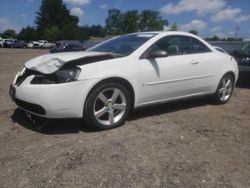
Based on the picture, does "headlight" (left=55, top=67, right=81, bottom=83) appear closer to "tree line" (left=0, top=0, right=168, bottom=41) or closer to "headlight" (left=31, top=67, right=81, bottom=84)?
"headlight" (left=31, top=67, right=81, bottom=84)

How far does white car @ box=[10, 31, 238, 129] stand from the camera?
164 inches

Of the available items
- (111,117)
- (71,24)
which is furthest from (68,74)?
(71,24)

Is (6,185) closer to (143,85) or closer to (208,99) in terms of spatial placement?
(143,85)

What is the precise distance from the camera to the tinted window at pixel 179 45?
5.28m

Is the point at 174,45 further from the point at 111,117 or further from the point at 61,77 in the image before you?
the point at 61,77

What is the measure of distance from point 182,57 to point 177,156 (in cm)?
219

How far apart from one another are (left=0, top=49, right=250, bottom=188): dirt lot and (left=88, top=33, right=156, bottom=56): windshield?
1.12 meters

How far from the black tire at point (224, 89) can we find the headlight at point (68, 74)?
3.18m

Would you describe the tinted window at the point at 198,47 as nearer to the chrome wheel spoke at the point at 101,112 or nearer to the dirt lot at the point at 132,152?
the dirt lot at the point at 132,152

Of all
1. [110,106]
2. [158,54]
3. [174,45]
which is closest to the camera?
[110,106]

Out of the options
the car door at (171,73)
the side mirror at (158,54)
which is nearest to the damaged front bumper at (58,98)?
the car door at (171,73)

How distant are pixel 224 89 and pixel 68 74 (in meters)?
3.55

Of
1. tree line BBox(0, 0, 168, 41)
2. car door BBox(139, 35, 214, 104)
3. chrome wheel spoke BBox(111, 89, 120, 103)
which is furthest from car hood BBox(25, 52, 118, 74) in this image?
tree line BBox(0, 0, 168, 41)

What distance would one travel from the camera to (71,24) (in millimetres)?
90375
